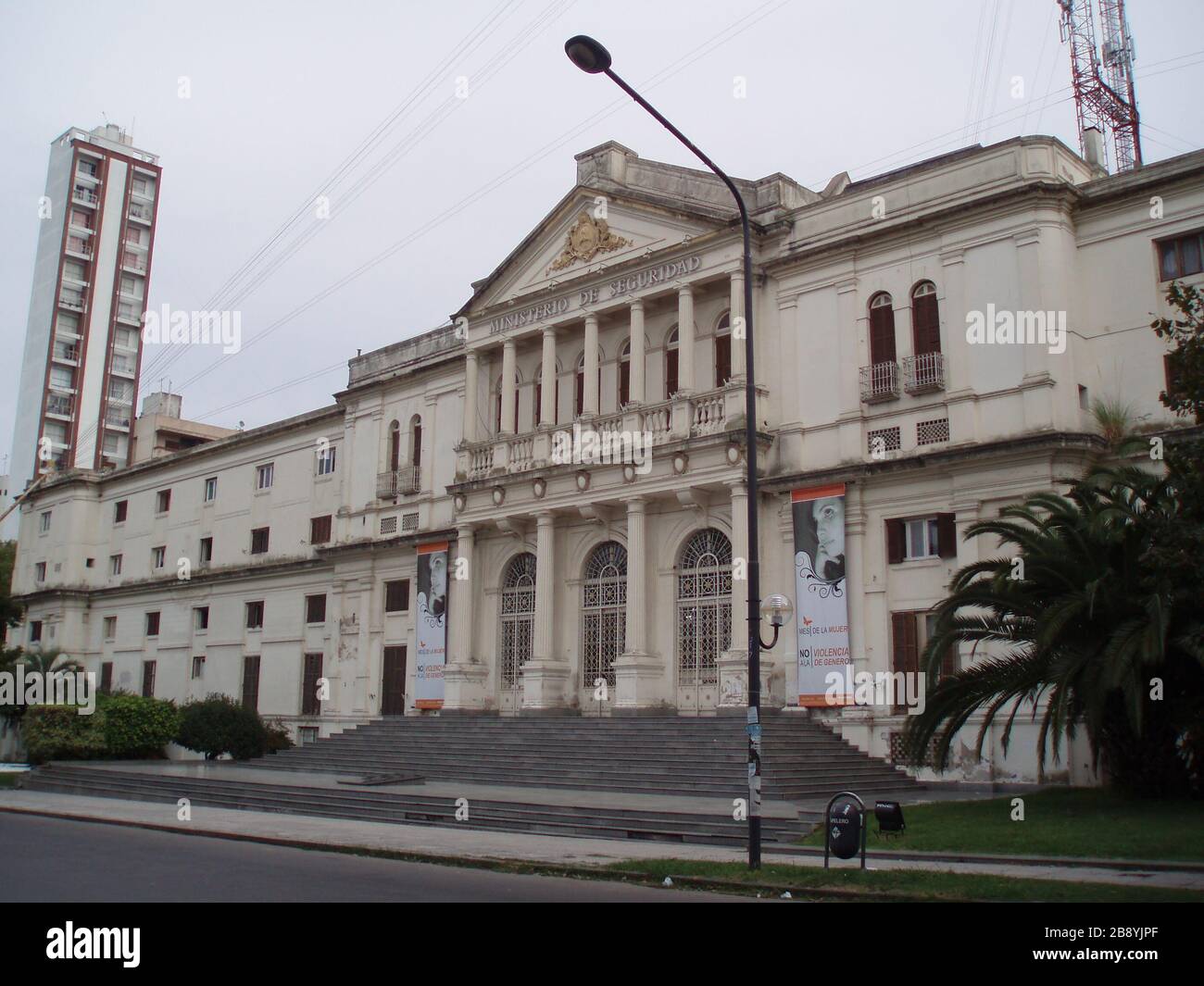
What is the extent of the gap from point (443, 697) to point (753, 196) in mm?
16493

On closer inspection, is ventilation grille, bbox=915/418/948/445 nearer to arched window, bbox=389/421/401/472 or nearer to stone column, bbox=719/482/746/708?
stone column, bbox=719/482/746/708

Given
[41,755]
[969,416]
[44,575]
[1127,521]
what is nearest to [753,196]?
[969,416]

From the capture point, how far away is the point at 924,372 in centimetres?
2569

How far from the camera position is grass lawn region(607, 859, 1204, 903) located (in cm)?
1089

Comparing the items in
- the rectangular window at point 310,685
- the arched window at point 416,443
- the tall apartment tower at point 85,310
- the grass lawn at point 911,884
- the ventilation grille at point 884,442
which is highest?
the tall apartment tower at point 85,310

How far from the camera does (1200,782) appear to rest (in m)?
17.8

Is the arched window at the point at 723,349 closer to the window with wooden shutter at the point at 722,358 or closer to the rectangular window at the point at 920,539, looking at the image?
the window with wooden shutter at the point at 722,358

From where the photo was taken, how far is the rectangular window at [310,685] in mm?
40469

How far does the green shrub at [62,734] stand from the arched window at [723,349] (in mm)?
22093

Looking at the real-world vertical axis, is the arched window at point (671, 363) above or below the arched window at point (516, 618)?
above

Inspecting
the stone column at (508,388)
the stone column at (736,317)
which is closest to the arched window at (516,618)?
the stone column at (508,388)

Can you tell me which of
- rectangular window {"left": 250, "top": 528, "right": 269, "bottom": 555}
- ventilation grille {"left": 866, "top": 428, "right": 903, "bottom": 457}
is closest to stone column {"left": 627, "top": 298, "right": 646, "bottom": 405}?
ventilation grille {"left": 866, "top": 428, "right": 903, "bottom": 457}

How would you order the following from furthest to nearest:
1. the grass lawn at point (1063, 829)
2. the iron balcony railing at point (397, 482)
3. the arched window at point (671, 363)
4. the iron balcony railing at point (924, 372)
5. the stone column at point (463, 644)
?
1. the iron balcony railing at point (397, 482)
2. the stone column at point (463, 644)
3. the arched window at point (671, 363)
4. the iron balcony railing at point (924, 372)
5. the grass lawn at point (1063, 829)
